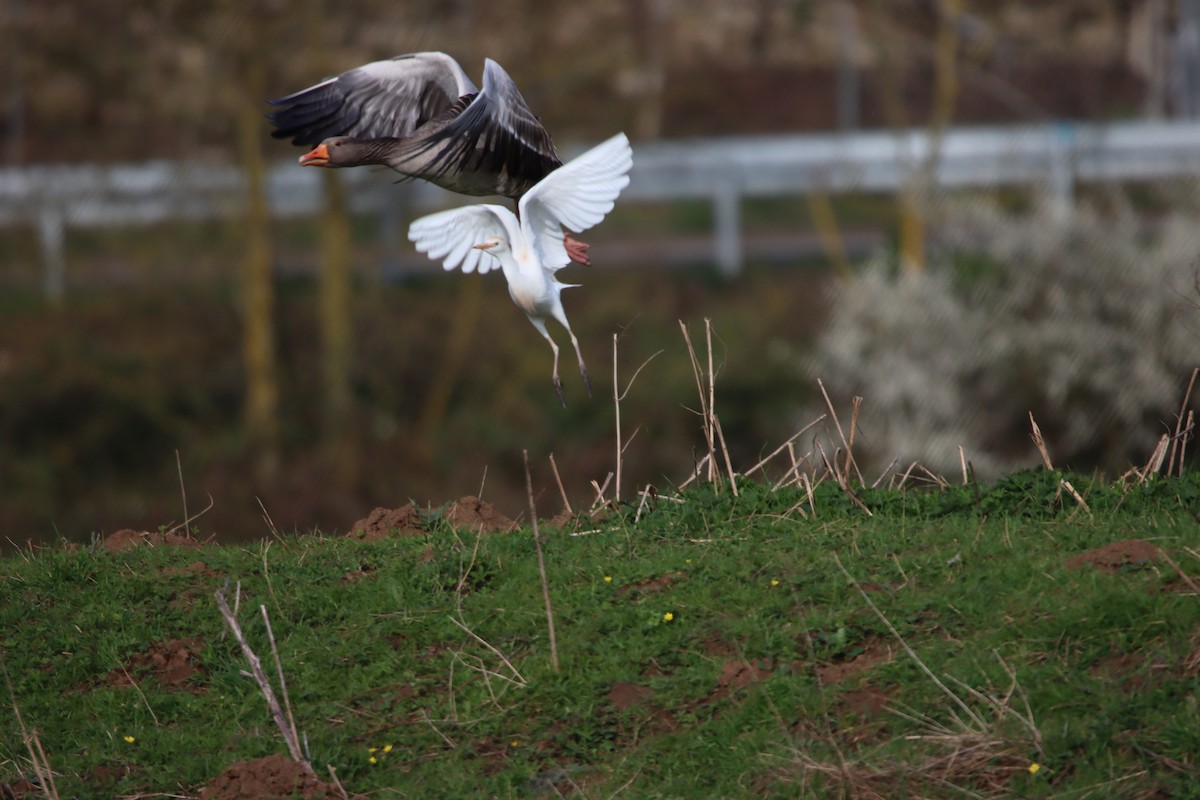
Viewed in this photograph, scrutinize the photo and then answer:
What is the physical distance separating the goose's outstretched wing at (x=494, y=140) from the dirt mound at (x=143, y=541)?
6.56 feet

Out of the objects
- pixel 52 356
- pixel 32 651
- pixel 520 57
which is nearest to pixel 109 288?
pixel 52 356

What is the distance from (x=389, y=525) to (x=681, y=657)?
6.02ft

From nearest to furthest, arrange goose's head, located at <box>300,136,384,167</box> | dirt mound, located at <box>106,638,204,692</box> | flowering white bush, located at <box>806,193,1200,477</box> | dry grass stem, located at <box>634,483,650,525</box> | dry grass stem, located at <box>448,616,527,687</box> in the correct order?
dry grass stem, located at <box>448,616,527,687</box> < dirt mound, located at <box>106,638,204,692</box> < goose's head, located at <box>300,136,384,167</box> < dry grass stem, located at <box>634,483,650,525</box> < flowering white bush, located at <box>806,193,1200,477</box>

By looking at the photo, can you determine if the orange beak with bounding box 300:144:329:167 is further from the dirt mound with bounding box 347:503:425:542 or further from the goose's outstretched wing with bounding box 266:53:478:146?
the dirt mound with bounding box 347:503:425:542

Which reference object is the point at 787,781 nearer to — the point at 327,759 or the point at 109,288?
the point at 327,759

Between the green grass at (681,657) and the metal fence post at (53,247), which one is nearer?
the green grass at (681,657)

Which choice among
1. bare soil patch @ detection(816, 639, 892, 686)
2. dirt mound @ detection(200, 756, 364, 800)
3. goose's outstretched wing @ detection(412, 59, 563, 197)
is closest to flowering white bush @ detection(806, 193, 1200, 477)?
goose's outstretched wing @ detection(412, 59, 563, 197)

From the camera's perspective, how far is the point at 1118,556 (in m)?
4.82

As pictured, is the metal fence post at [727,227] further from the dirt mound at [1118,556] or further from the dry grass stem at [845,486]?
the dirt mound at [1118,556]

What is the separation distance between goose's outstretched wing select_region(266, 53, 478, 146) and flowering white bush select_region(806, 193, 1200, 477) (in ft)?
30.2

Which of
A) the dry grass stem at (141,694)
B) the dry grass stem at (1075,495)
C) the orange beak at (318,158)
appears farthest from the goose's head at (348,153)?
the dry grass stem at (1075,495)

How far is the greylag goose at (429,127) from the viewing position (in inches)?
213

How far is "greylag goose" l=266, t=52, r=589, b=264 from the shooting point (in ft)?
17.8

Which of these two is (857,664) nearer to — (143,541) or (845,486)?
(845,486)
